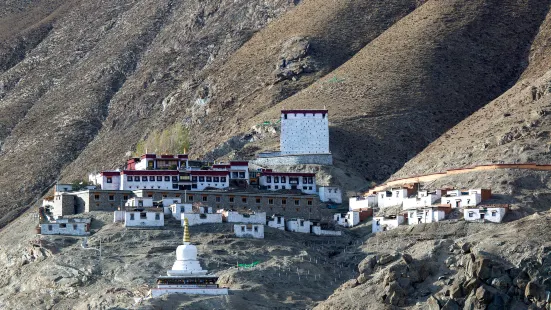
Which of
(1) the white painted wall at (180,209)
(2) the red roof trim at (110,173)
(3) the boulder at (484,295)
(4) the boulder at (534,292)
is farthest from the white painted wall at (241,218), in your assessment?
(4) the boulder at (534,292)

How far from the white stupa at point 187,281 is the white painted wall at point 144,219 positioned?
459 inches

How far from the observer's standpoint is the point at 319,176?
132 m

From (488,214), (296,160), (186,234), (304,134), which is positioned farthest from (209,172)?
(488,214)

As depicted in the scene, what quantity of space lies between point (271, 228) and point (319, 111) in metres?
24.4

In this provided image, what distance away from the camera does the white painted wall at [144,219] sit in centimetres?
11456

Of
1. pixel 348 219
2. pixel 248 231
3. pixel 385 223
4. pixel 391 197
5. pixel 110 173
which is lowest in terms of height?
pixel 248 231

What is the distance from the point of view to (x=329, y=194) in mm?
128500

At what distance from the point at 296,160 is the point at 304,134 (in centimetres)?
302

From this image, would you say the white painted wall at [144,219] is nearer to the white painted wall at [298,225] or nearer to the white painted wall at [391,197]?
the white painted wall at [298,225]

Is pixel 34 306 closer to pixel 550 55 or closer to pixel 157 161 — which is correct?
pixel 157 161

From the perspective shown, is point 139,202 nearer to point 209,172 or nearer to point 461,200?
point 209,172

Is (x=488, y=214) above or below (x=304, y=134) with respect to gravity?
below

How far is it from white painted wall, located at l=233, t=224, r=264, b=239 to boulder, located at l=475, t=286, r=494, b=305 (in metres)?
30.2

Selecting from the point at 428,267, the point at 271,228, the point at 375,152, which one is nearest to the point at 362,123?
the point at 375,152
